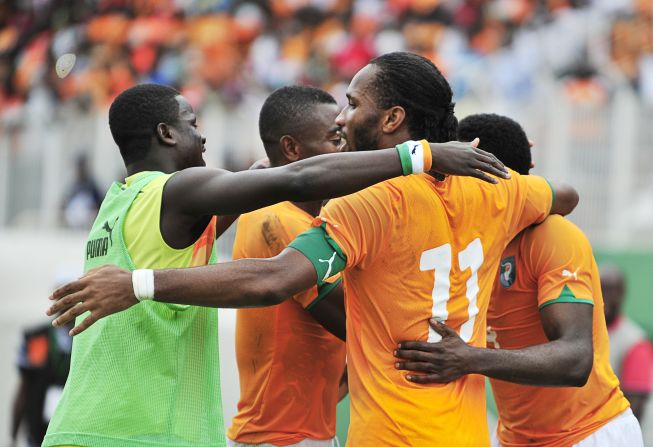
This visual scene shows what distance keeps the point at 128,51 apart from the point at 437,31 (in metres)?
4.95

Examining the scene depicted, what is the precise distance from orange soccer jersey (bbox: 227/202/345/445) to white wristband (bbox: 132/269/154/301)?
1195 mm

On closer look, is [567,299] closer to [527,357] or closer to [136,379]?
[527,357]

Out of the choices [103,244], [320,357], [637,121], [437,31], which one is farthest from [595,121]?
[103,244]

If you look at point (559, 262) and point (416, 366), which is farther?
point (559, 262)

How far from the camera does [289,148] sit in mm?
4961

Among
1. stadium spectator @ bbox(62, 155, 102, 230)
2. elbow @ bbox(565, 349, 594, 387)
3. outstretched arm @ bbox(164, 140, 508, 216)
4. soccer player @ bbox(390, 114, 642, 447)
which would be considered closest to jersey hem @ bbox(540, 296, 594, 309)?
soccer player @ bbox(390, 114, 642, 447)

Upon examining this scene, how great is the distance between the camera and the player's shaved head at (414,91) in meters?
3.73

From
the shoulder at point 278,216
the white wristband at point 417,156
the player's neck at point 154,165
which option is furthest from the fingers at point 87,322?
the shoulder at point 278,216

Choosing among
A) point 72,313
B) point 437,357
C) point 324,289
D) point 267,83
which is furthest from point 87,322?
point 267,83

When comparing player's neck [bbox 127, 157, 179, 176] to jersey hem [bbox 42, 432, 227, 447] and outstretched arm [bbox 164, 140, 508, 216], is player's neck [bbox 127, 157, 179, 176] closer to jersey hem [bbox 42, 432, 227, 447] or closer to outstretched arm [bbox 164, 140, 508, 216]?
outstretched arm [bbox 164, 140, 508, 216]

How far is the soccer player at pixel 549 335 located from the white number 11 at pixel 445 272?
7.8 inches

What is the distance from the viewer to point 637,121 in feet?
40.0

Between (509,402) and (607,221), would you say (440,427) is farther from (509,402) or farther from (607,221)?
(607,221)

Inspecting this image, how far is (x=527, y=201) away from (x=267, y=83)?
39.3 ft
